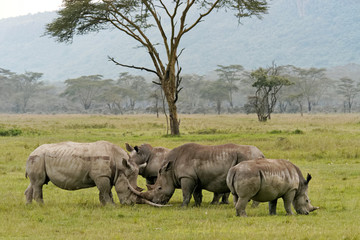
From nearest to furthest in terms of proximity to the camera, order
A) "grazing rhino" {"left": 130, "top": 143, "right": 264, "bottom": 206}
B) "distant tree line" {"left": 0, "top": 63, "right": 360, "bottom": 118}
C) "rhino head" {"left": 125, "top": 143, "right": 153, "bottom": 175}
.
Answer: "grazing rhino" {"left": 130, "top": 143, "right": 264, "bottom": 206} → "rhino head" {"left": 125, "top": 143, "right": 153, "bottom": 175} → "distant tree line" {"left": 0, "top": 63, "right": 360, "bottom": 118}

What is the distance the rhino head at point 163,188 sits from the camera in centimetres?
1126

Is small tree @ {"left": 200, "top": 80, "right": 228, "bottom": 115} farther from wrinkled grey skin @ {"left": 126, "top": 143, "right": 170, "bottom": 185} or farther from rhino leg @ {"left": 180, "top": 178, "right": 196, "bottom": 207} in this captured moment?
rhino leg @ {"left": 180, "top": 178, "right": 196, "bottom": 207}

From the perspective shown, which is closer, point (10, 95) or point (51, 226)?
point (51, 226)

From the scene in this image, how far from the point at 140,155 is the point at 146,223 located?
365 centimetres

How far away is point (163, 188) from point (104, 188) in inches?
52.0

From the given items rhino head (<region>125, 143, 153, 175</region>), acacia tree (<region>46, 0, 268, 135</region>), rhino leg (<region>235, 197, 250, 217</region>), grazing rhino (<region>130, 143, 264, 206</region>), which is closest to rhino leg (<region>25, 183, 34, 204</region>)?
grazing rhino (<region>130, 143, 264, 206</region>)

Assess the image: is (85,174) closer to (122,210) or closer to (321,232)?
(122,210)

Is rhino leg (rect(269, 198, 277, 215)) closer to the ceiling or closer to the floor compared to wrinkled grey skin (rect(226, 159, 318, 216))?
closer to the floor

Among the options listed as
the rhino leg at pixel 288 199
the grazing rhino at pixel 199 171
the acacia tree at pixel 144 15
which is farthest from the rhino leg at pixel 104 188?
the acacia tree at pixel 144 15

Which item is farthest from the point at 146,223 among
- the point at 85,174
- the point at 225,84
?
the point at 225,84

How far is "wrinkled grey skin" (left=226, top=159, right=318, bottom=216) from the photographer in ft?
31.7

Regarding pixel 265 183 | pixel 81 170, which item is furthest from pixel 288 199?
pixel 81 170

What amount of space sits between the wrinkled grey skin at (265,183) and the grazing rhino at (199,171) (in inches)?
44.7

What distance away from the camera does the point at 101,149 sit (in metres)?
11.2
